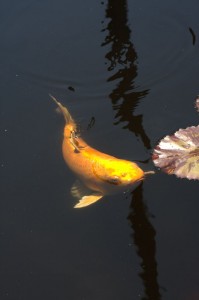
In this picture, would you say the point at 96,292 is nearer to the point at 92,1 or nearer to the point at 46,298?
the point at 46,298

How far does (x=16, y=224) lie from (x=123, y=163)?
2.81 ft

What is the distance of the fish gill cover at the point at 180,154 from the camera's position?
2914 millimetres

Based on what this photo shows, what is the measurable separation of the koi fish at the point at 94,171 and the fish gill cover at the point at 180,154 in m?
0.16

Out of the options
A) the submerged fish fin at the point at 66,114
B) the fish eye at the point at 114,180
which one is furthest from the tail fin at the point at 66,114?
the fish eye at the point at 114,180

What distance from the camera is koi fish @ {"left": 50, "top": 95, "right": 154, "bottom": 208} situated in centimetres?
305

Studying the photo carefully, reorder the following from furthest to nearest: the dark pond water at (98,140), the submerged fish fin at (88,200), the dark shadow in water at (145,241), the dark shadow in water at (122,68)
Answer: the dark shadow in water at (122,68) → the submerged fish fin at (88,200) → the dark pond water at (98,140) → the dark shadow in water at (145,241)

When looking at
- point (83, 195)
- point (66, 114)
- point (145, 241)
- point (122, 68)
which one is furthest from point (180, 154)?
point (122, 68)

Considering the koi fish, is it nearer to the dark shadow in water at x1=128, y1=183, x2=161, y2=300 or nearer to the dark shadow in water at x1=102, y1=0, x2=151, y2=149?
the dark shadow in water at x1=128, y1=183, x2=161, y2=300

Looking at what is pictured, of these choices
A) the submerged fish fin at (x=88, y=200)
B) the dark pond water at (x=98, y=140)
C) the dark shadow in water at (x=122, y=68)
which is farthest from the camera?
the dark shadow in water at (x=122, y=68)

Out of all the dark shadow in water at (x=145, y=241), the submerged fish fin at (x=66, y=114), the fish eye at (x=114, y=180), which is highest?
the submerged fish fin at (x=66, y=114)

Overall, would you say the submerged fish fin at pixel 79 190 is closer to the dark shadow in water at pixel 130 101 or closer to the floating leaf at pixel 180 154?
the dark shadow in water at pixel 130 101

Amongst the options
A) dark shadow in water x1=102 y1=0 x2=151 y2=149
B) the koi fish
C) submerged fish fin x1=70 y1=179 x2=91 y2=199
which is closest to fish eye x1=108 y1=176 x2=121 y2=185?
the koi fish

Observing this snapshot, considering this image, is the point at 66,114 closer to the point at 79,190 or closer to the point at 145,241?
the point at 79,190

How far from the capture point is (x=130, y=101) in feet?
12.4
